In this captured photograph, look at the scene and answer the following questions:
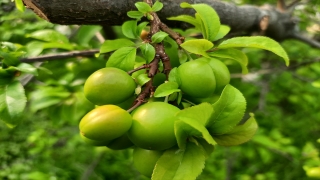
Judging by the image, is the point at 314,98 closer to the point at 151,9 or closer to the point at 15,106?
the point at 151,9

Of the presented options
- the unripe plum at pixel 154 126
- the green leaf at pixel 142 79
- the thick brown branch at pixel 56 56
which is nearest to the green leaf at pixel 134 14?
the green leaf at pixel 142 79

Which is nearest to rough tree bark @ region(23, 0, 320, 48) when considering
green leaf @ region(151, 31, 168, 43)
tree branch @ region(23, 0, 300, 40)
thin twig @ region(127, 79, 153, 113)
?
tree branch @ region(23, 0, 300, 40)

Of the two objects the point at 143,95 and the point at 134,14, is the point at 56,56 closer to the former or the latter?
the point at 134,14

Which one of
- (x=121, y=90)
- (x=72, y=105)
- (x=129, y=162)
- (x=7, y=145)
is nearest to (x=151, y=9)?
(x=121, y=90)

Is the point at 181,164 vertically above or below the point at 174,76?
below

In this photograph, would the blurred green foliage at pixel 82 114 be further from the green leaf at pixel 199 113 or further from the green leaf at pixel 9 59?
the green leaf at pixel 199 113

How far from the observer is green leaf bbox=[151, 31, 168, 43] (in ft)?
2.94

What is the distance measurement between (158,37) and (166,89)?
182 mm

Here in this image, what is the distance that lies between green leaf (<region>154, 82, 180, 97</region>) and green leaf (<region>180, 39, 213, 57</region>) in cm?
12

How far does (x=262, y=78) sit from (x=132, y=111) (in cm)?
229

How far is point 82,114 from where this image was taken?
1.59m

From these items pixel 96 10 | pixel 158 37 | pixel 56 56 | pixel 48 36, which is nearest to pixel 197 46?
pixel 158 37

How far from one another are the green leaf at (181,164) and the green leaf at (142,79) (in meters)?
0.17

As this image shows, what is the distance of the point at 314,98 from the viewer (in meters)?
2.61
